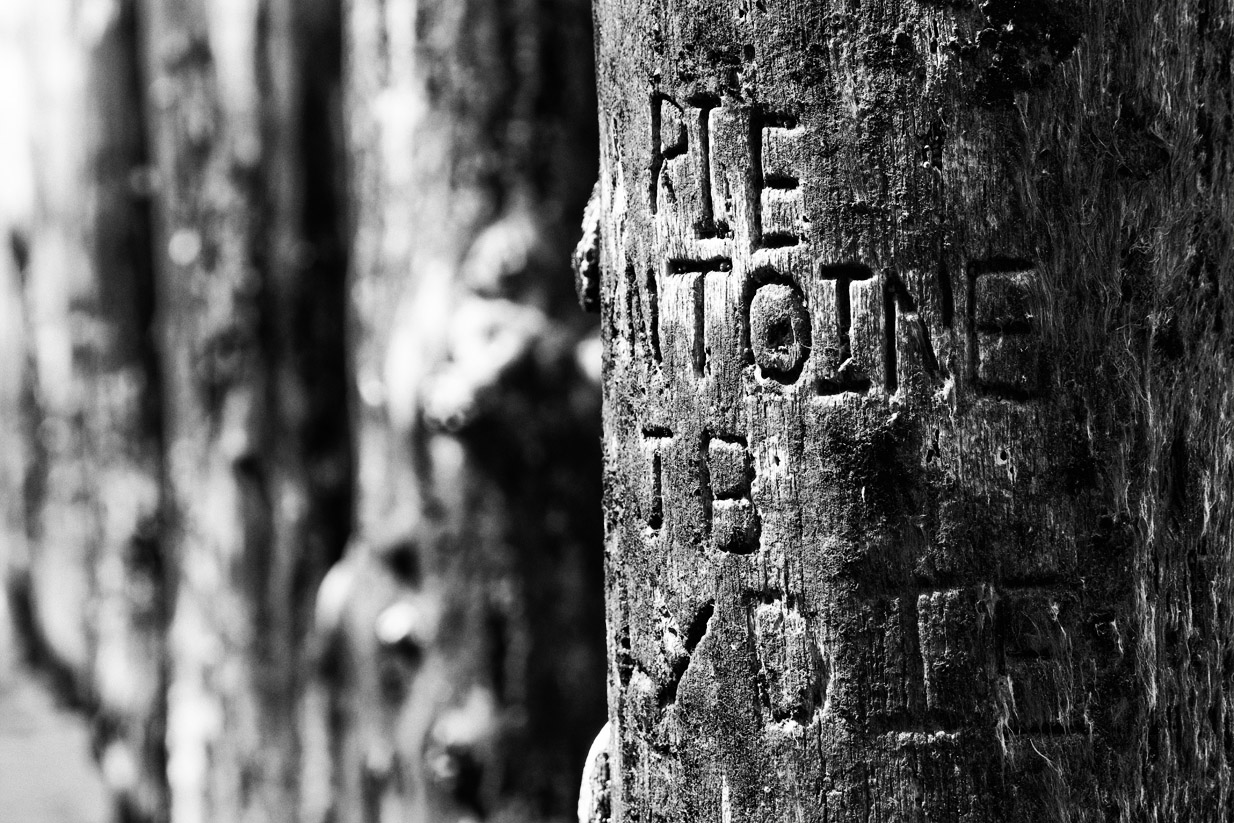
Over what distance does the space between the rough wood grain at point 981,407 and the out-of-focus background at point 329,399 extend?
7.17 feet

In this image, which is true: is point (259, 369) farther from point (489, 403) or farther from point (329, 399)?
point (489, 403)

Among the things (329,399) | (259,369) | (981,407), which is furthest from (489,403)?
(981,407)

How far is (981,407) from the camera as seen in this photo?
1.84 m

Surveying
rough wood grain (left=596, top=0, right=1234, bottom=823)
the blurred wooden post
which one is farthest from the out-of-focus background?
rough wood grain (left=596, top=0, right=1234, bottom=823)

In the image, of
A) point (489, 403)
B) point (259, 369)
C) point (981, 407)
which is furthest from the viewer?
point (259, 369)

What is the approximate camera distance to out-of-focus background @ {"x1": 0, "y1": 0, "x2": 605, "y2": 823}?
13.5 ft

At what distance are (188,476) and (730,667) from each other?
14.2ft

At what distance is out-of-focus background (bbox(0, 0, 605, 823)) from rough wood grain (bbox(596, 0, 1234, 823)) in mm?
2186

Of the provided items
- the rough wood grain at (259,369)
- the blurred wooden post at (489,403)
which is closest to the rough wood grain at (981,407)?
the blurred wooden post at (489,403)

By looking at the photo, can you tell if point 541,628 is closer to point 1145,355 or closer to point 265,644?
point 265,644

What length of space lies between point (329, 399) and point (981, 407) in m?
3.80

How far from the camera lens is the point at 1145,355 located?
72.9 inches

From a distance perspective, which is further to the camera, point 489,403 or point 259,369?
point 259,369

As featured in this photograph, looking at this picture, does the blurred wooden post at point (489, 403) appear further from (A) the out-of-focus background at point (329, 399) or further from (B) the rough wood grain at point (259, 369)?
(B) the rough wood grain at point (259, 369)
